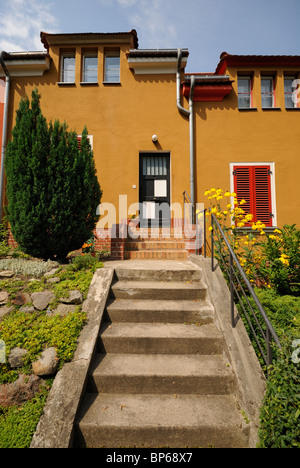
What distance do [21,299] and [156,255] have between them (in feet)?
9.27

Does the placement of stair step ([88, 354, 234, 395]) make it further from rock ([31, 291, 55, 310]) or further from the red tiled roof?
the red tiled roof

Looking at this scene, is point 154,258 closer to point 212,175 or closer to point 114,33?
point 212,175

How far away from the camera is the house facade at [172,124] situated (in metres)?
6.79

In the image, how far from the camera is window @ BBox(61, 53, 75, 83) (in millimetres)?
7250

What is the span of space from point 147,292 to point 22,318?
5.31 ft

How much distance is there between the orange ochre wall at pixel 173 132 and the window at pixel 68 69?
0.46 metres

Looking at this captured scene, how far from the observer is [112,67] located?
23.7 feet

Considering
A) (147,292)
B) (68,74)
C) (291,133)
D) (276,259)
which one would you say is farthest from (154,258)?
(68,74)

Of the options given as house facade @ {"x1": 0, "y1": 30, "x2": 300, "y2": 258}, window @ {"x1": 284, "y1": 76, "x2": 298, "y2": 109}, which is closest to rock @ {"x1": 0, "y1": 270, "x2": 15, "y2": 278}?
house facade @ {"x1": 0, "y1": 30, "x2": 300, "y2": 258}

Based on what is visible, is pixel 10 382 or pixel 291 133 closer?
pixel 10 382

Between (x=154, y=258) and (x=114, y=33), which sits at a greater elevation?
(x=114, y=33)

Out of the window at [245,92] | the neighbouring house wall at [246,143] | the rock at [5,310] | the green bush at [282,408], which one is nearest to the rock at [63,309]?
the rock at [5,310]

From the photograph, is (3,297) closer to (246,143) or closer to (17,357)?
(17,357)

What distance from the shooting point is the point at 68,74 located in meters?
7.25
